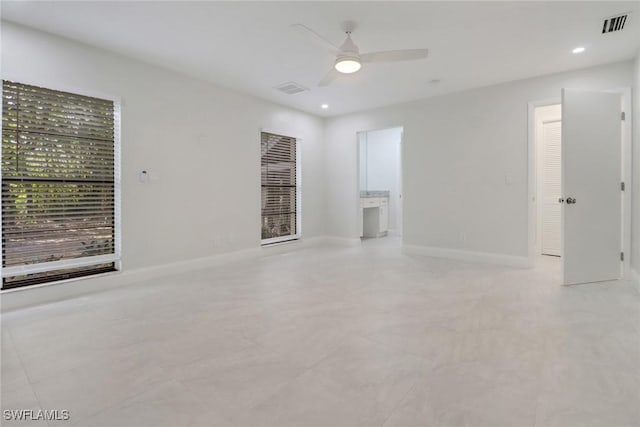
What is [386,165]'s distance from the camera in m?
8.06

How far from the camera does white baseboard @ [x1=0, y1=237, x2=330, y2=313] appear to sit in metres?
3.02

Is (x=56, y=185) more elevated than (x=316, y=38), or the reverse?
(x=316, y=38)

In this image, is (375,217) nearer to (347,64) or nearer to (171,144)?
(171,144)

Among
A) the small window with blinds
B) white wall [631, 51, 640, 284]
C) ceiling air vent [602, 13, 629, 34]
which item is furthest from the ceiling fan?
the small window with blinds

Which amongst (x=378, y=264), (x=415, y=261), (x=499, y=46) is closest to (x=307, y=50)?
(x=499, y=46)

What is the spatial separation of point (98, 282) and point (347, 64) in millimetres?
3371

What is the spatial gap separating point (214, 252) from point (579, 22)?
479cm

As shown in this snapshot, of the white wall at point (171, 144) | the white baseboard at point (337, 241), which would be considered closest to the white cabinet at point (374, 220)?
the white baseboard at point (337, 241)

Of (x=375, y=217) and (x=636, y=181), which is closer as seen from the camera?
(x=636, y=181)

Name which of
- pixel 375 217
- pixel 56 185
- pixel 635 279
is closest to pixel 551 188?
pixel 635 279

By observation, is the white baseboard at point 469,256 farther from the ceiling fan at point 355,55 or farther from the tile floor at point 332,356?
the ceiling fan at point 355,55

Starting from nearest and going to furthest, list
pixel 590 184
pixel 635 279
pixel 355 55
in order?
1. pixel 355 55
2. pixel 635 279
3. pixel 590 184

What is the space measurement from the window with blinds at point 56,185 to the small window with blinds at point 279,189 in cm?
238

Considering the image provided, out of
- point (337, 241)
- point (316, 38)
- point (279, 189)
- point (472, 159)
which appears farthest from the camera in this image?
point (337, 241)
